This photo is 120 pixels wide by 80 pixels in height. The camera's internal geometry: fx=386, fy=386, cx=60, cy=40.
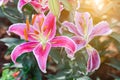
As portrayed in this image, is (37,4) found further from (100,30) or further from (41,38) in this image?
(100,30)

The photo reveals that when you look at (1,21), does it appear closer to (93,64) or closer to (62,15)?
(62,15)

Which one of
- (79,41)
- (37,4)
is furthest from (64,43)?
(37,4)

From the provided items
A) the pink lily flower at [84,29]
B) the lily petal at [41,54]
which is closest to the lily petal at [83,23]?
the pink lily flower at [84,29]

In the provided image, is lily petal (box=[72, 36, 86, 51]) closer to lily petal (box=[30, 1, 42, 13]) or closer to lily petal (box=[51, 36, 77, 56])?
lily petal (box=[51, 36, 77, 56])

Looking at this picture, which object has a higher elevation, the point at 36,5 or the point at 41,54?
the point at 36,5

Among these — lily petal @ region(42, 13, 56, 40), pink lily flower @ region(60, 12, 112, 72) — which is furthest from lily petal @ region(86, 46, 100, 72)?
lily petal @ region(42, 13, 56, 40)
